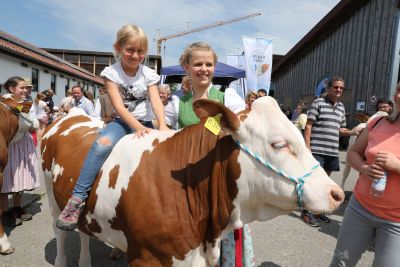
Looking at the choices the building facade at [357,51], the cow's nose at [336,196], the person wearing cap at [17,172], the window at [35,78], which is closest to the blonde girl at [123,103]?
the cow's nose at [336,196]

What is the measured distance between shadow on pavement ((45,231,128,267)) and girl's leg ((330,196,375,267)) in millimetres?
2211

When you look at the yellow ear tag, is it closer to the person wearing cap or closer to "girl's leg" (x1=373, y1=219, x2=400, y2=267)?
"girl's leg" (x1=373, y1=219, x2=400, y2=267)

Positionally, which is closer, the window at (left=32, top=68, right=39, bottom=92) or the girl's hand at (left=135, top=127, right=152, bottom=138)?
the girl's hand at (left=135, top=127, right=152, bottom=138)

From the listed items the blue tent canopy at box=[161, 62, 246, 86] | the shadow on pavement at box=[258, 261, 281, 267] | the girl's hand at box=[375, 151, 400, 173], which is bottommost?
the shadow on pavement at box=[258, 261, 281, 267]

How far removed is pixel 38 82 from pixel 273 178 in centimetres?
2281

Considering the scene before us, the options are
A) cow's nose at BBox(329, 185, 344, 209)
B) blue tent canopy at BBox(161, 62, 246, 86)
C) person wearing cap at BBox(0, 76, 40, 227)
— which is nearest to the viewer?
cow's nose at BBox(329, 185, 344, 209)

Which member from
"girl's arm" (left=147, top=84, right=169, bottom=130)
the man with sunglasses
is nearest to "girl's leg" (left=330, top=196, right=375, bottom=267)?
"girl's arm" (left=147, top=84, right=169, bottom=130)

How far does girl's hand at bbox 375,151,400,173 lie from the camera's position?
6.50ft

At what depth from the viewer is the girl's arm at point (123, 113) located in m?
2.15

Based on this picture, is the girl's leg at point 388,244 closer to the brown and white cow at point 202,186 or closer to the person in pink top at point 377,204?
the person in pink top at point 377,204

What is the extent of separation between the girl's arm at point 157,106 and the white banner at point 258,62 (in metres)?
10.7

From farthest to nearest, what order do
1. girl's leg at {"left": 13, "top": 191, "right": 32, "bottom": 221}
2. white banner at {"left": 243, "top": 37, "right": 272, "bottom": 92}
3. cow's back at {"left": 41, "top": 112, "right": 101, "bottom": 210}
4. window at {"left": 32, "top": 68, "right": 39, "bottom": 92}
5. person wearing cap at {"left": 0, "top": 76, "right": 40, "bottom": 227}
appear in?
window at {"left": 32, "top": 68, "right": 39, "bottom": 92} → white banner at {"left": 243, "top": 37, "right": 272, "bottom": 92} → girl's leg at {"left": 13, "top": 191, "right": 32, "bottom": 221} → person wearing cap at {"left": 0, "top": 76, "right": 40, "bottom": 227} → cow's back at {"left": 41, "top": 112, "right": 101, "bottom": 210}

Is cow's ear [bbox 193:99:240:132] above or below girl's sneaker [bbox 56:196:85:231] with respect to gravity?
above

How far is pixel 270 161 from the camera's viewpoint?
1608 millimetres
